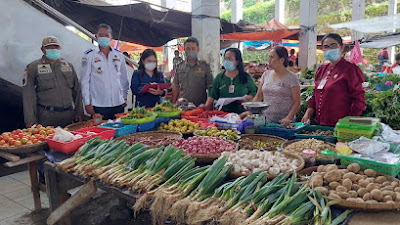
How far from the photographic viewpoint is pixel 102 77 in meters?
4.53

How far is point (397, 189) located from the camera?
1.83 meters

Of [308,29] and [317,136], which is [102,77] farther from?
[308,29]

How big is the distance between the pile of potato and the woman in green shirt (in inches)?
95.3

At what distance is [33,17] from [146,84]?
2.28 meters

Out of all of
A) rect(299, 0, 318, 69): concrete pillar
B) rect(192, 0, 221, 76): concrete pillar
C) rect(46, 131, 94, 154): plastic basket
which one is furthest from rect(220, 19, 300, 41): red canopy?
rect(46, 131, 94, 154): plastic basket

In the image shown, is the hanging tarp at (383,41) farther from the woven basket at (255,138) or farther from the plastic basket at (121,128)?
the plastic basket at (121,128)

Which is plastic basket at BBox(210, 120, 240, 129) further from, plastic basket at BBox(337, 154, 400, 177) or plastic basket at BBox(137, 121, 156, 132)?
plastic basket at BBox(337, 154, 400, 177)

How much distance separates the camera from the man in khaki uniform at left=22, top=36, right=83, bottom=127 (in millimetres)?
4094

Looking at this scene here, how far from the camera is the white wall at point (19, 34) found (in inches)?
192

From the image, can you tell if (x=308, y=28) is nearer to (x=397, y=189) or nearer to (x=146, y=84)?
(x=146, y=84)

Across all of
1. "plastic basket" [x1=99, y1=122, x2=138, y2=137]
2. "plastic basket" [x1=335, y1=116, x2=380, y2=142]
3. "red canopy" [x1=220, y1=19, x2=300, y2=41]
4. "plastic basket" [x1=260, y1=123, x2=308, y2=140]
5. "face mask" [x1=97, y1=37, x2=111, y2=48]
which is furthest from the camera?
"red canopy" [x1=220, y1=19, x2=300, y2=41]

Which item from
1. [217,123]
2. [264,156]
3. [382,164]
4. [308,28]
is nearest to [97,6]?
[217,123]

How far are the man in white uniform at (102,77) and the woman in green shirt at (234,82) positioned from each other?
1.52m

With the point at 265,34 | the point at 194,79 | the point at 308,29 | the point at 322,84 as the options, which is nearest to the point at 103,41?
the point at 194,79
